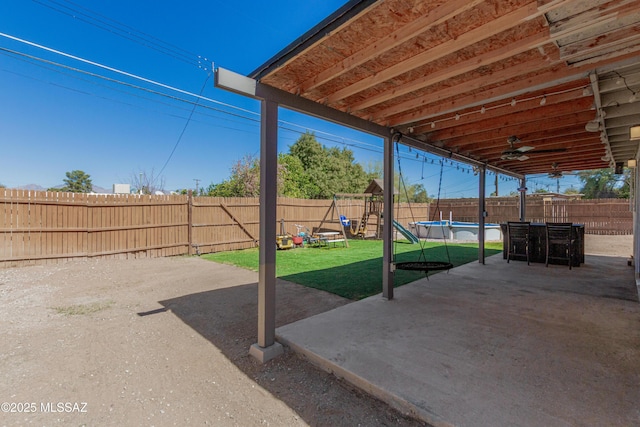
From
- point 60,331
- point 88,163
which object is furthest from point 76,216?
point 88,163

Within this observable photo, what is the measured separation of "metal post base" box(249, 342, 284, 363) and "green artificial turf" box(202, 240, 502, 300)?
5.71 feet

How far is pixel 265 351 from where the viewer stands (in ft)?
8.25

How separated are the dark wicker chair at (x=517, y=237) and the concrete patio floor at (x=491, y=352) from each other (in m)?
2.30

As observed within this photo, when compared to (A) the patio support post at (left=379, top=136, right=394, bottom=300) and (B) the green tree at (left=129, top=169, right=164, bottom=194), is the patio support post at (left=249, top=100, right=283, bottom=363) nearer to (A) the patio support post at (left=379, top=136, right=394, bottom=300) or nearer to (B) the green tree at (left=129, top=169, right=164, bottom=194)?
(A) the patio support post at (left=379, top=136, right=394, bottom=300)

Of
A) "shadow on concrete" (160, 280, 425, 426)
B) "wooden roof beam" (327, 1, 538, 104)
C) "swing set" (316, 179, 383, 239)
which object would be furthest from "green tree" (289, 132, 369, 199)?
"wooden roof beam" (327, 1, 538, 104)

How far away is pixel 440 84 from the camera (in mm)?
2887

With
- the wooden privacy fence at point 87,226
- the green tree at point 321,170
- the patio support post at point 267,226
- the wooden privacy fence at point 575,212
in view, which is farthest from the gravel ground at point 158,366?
the green tree at point 321,170

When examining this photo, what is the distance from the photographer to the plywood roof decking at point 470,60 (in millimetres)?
1781

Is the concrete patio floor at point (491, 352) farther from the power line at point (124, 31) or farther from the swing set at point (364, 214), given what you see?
the power line at point (124, 31)

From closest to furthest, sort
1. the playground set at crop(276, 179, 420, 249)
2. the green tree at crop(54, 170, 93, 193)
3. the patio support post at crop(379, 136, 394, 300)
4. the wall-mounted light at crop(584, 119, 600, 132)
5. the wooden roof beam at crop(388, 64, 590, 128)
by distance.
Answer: the wooden roof beam at crop(388, 64, 590, 128), the wall-mounted light at crop(584, 119, 600, 132), the patio support post at crop(379, 136, 394, 300), the playground set at crop(276, 179, 420, 249), the green tree at crop(54, 170, 93, 193)

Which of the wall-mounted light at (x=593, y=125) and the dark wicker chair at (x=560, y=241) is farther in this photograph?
the dark wicker chair at (x=560, y=241)

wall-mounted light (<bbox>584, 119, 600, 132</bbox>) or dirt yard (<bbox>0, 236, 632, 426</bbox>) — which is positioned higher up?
wall-mounted light (<bbox>584, 119, 600, 132</bbox>)

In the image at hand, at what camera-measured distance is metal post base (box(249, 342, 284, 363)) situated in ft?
8.19

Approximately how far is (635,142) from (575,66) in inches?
179
